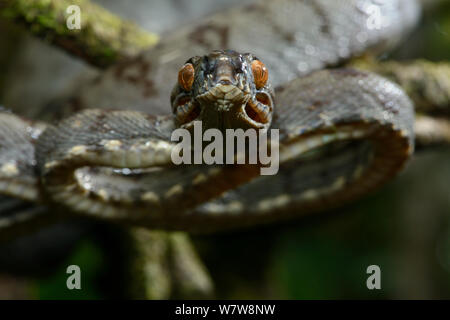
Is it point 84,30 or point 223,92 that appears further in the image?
point 84,30

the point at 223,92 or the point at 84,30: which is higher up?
the point at 84,30

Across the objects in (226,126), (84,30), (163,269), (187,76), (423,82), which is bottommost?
(163,269)

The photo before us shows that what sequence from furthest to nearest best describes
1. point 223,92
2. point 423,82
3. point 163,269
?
1. point 163,269
2. point 423,82
3. point 223,92

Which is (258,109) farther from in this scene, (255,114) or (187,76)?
(187,76)

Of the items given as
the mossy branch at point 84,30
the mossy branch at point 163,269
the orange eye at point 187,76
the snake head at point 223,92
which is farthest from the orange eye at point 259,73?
the mossy branch at point 163,269

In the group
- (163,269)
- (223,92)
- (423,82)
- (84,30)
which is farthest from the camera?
(163,269)

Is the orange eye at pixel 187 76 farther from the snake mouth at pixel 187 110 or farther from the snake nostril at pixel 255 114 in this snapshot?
the snake nostril at pixel 255 114

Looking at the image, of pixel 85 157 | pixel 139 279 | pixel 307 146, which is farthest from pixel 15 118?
pixel 139 279

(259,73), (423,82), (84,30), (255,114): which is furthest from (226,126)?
(423,82)

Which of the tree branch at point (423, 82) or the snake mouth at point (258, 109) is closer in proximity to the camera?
the snake mouth at point (258, 109)
